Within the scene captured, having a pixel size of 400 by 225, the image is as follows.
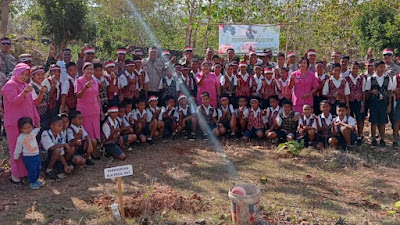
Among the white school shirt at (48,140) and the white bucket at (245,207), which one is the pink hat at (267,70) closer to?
the white bucket at (245,207)

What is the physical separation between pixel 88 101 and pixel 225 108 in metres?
3.13

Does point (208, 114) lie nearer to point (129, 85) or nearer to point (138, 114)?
point (138, 114)

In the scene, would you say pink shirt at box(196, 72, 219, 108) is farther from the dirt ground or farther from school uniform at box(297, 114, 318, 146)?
school uniform at box(297, 114, 318, 146)

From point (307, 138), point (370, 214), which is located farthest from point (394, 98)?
point (370, 214)

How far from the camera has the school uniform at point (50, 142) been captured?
570cm

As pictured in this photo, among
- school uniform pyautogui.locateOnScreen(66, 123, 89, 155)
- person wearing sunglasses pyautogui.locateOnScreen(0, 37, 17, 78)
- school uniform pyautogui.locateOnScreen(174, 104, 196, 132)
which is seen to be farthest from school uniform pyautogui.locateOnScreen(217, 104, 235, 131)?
person wearing sunglasses pyautogui.locateOnScreen(0, 37, 17, 78)

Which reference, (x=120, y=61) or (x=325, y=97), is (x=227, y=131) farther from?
(x=120, y=61)

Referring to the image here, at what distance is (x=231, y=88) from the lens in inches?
326

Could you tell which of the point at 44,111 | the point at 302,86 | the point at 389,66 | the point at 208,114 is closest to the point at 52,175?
the point at 44,111

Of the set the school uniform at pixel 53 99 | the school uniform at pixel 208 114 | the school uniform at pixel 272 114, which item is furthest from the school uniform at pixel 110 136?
the school uniform at pixel 272 114

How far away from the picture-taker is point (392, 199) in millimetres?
5051

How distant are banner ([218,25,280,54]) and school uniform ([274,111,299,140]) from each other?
4.30m

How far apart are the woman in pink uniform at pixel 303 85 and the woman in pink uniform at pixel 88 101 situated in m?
Result: 3.96

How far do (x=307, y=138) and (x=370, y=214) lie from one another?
2.98 metres
